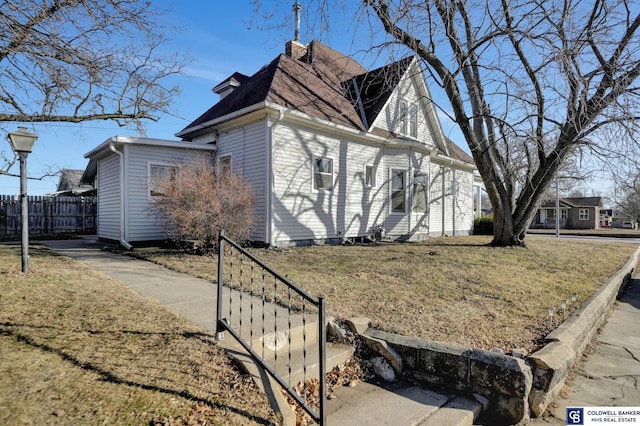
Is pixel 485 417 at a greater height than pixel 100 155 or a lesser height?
lesser

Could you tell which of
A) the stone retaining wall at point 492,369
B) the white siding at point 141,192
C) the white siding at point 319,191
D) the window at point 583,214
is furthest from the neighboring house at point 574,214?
the stone retaining wall at point 492,369

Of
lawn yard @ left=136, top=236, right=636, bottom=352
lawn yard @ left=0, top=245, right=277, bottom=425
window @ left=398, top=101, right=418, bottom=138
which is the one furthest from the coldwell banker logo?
window @ left=398, top=101, right=418, bottom=138

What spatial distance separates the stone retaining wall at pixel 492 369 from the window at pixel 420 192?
34.4ft

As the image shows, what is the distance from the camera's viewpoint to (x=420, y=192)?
1430cm

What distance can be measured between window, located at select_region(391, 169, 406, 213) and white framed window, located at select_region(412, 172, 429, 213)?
2.22ft

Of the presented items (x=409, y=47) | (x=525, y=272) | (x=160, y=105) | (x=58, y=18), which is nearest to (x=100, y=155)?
(x=160, y=105)

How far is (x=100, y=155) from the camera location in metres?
11.9

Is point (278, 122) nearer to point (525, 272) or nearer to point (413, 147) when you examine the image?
point (413, 147)

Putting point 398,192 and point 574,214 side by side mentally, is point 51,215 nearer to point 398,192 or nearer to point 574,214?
point 398,192

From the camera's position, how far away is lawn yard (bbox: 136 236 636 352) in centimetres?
414

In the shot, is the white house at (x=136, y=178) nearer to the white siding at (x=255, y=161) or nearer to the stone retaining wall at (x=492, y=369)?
the white siding at (x=255, y=161)

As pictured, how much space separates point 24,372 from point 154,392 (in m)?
1.02

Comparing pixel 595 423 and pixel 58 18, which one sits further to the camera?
pixel 58 18

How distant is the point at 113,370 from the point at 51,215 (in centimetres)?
1812
